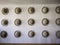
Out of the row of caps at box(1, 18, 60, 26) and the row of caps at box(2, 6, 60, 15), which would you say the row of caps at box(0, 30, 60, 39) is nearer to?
the row of caps at box(1, 18, 60, 26)

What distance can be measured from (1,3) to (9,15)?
1.24 ft

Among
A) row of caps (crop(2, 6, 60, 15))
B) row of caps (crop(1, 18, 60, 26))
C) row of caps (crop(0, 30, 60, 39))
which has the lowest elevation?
row of caps (crop(0, 30, 60, 39))

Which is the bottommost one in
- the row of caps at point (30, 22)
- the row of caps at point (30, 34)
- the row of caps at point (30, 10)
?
the row of caps at point (30, 34)

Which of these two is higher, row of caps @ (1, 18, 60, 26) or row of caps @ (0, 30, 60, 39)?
row of caps @ (1, 18, 60, 26)

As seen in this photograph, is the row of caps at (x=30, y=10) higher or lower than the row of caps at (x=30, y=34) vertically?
higher

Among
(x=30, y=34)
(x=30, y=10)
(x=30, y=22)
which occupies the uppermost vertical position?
(x=30, y=10)

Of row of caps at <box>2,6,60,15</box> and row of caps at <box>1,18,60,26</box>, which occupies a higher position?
row of caps at <box>2,6,60,15</box>

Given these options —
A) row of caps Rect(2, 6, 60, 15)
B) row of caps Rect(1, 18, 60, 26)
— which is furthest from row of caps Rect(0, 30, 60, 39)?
row of caps Rect(2, 6, 60, 15)

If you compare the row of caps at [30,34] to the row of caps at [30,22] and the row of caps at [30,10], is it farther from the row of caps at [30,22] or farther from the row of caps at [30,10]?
the row of caps at [30,10]

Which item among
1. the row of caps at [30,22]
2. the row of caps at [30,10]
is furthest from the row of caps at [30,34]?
the row of caps at [30,10]

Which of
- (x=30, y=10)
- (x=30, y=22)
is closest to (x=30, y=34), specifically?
(x=30, y=22)

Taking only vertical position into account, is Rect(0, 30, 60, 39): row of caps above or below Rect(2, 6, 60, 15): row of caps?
below

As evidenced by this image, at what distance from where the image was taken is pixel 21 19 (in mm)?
3535

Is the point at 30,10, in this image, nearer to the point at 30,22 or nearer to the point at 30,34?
the point at 30,22
